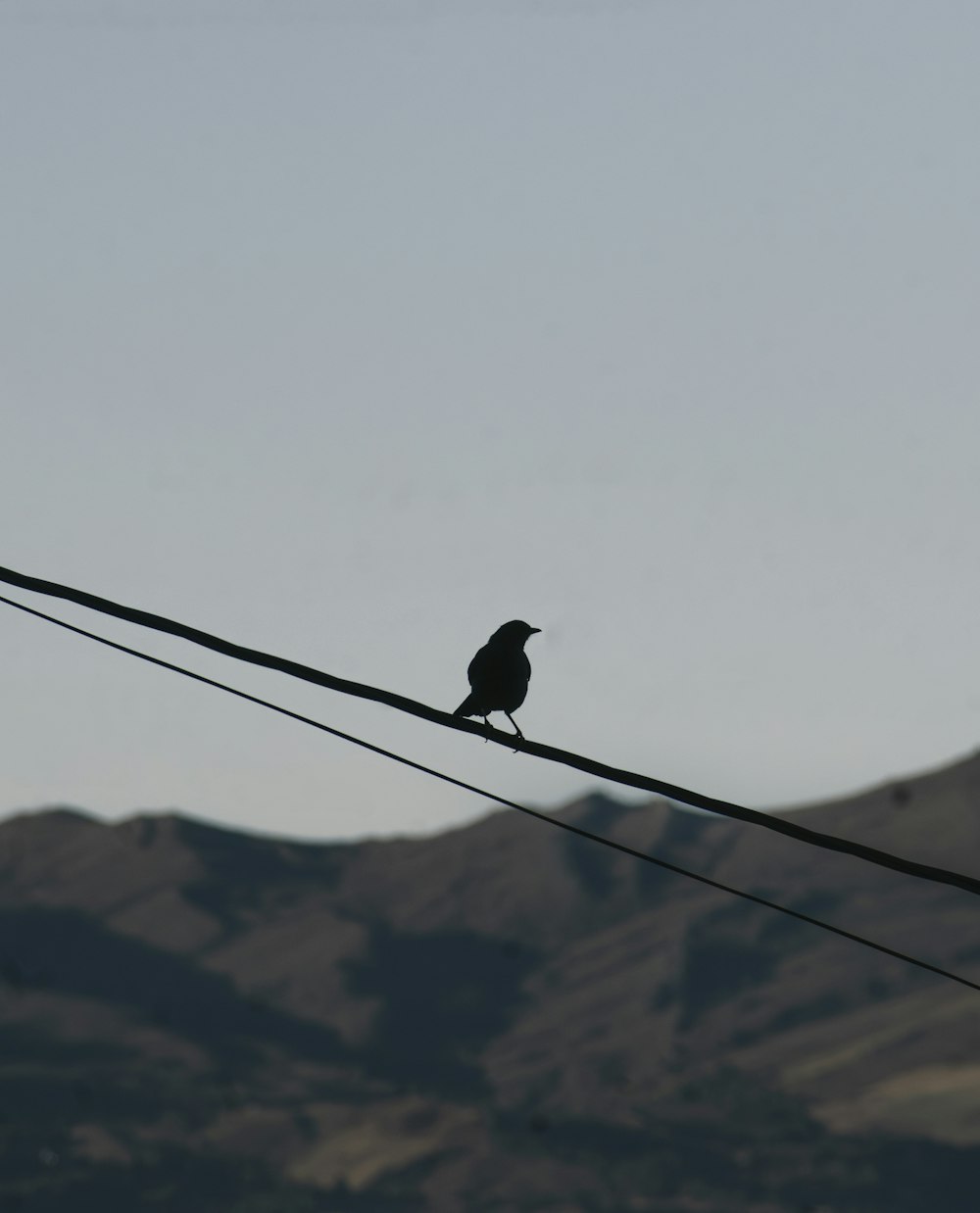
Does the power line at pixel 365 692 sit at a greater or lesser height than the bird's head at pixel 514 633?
lesser

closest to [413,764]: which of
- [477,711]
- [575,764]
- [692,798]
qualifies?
[575,764]

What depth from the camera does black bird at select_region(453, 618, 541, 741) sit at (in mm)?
18359

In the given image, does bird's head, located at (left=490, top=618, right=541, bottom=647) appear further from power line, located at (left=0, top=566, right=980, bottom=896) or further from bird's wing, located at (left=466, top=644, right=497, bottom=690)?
power line, located at (left=0, top=566, right=980, bottom=896)

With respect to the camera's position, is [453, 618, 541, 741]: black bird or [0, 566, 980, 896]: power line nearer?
[0, 566, 980, 896]: power line

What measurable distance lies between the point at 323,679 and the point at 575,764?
1.12 m

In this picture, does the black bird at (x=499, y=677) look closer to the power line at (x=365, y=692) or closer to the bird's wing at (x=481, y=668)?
the bird's wing at (x=481, y=668)

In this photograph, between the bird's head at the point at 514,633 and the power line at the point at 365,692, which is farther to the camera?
the bird's head at the point at 514,633

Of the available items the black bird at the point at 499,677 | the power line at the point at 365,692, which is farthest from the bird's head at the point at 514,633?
the power line at the point at 365,692

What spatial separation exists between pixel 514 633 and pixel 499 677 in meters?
0.68

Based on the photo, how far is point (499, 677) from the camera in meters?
18.3

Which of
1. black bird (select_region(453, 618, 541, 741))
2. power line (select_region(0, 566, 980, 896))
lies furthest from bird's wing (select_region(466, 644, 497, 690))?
power line (select_region(0, 566, 980, 896))

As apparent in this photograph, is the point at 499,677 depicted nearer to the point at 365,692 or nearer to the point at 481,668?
the point at 481,668

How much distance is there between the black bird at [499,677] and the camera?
1836cm

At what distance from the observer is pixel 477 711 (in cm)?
1866
